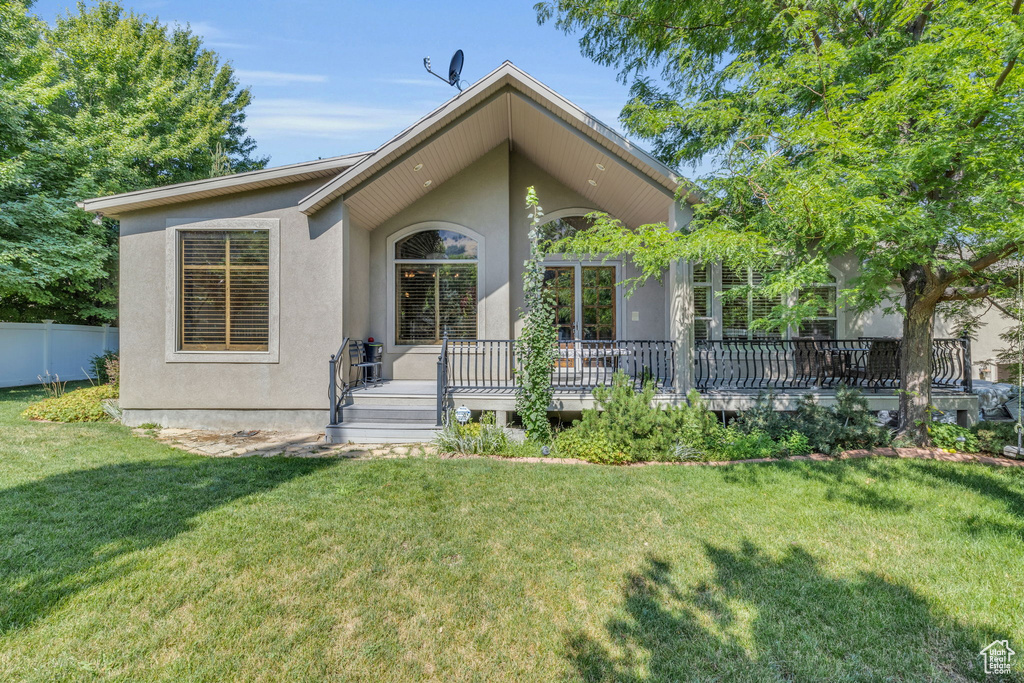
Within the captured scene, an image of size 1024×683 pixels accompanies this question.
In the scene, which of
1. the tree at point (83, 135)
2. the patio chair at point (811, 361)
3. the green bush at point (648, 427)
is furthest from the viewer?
the tree at point (83, 135)

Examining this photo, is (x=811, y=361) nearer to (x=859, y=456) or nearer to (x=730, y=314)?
(x=730, y=314)

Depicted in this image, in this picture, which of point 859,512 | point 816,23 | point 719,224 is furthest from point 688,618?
point 816,23

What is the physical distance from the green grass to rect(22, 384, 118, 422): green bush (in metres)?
3.15

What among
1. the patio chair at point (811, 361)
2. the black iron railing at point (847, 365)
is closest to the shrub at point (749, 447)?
the black iron railing at point (847, 365)

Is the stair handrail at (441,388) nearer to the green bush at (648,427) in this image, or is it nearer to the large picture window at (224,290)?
the green bush at (648,427)

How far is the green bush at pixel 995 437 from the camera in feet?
20.0

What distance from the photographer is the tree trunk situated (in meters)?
6.27

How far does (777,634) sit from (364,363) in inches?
273

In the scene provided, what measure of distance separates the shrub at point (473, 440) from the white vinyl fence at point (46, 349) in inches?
458

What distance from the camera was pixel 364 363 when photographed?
8.02m

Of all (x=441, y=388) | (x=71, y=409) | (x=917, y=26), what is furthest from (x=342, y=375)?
(x=917, y=26)

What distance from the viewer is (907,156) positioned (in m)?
4.67

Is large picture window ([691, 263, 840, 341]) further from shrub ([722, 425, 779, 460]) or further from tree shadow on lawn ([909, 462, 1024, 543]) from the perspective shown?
tree shadow on lawn ([909, 462, 1024, 543])

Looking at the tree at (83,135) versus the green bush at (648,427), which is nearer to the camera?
the green bush at (648,427)
